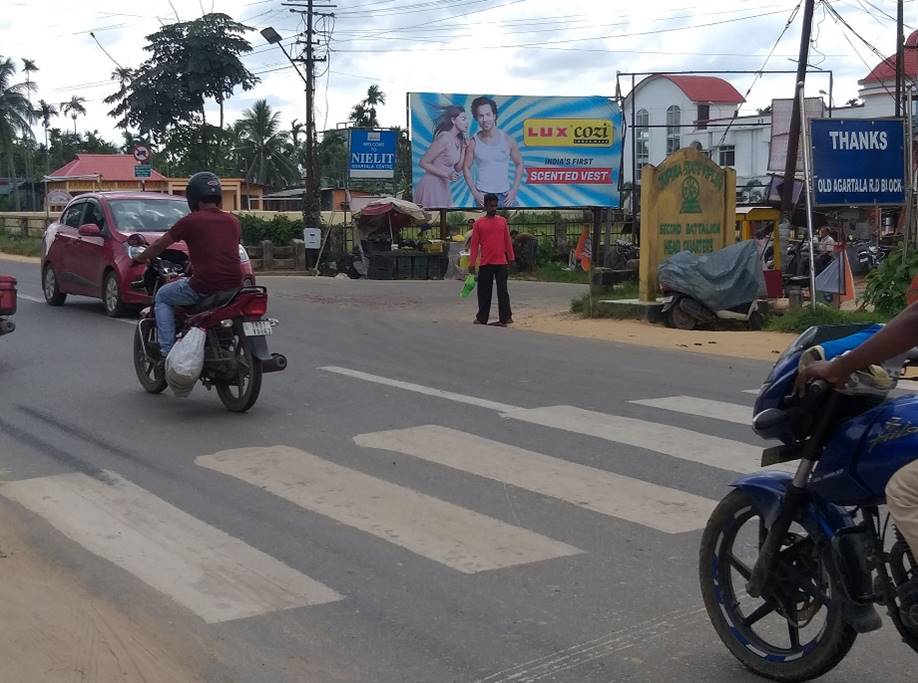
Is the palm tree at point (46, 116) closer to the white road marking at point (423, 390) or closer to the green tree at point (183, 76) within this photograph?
the green tree at point (183, 76)

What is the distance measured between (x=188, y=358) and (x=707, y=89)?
59.8m

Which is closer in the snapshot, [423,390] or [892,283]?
[423,390]

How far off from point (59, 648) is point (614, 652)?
6.81 ft

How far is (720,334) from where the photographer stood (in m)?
15.5

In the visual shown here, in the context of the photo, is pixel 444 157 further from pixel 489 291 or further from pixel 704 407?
pixel 704 407

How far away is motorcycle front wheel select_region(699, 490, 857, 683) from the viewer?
3.83 metres

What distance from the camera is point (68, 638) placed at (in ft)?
15.1

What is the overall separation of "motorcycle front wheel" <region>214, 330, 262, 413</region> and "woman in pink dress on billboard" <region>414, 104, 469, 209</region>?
853 inches

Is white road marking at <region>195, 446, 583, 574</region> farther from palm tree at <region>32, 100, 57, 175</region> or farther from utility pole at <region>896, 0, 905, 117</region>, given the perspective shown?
palm tree at <region>32, 100, 57, 175</region>

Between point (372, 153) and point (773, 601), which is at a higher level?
point (372, 153)

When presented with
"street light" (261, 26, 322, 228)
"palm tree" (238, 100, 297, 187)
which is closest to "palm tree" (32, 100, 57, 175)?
"palm tree" (238, 100, 297, 187)

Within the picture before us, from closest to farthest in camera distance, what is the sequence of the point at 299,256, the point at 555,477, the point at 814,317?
1. the point at 555,477
2. the point at 814,317
3. the point at 299,256

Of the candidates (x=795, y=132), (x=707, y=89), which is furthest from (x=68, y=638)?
(x=707, y=89)

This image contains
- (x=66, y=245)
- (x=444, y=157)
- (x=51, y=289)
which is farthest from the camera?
(x=444, y=157)
